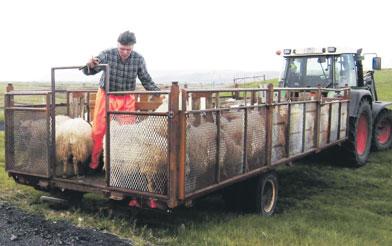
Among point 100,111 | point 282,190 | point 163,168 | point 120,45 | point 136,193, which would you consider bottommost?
point 282,190

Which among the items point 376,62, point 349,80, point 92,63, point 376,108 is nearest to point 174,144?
Result: point 92,63

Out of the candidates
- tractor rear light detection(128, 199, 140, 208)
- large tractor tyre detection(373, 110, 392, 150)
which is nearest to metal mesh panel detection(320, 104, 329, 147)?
large tractor tyre detection(373, 110, 392, 150)

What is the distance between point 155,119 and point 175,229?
140 cm

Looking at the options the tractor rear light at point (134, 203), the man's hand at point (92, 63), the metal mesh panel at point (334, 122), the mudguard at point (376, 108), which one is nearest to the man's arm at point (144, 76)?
the man's hand at point (92, 63)

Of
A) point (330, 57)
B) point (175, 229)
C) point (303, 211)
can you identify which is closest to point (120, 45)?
point (175, 229)

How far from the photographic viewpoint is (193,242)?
493 centimetres

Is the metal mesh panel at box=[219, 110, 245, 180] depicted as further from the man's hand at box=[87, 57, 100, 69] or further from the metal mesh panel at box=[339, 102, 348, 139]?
the metal mesh panel at box=[339, 102, 348, 139]

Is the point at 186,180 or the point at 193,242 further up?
the point at 186,180

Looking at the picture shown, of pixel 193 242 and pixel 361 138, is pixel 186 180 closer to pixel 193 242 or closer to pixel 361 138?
pixel 193 242

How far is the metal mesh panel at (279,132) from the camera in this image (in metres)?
6.32

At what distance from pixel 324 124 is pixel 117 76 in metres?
3.73

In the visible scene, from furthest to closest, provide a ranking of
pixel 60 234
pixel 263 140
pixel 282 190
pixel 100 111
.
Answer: pixel 282 190
pixel 263 140
pixel 100 111
pixel 60 234

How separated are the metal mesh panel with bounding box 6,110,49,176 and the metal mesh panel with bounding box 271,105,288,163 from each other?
292 centimetres

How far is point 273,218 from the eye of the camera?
20.0 ft
